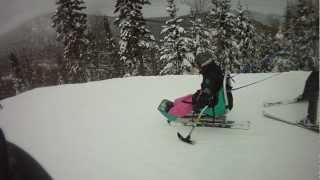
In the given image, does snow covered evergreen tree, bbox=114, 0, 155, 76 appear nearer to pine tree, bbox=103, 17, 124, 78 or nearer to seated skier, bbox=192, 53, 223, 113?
pine tree, bbox=103, 17, 124, 78

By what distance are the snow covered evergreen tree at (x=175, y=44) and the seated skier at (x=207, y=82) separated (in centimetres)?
11

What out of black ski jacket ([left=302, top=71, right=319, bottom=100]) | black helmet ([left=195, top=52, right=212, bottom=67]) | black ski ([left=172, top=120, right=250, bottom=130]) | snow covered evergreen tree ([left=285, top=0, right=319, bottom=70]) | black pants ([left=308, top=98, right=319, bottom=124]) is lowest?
black ski ([left=172, top=120, right=250, bottom=130])

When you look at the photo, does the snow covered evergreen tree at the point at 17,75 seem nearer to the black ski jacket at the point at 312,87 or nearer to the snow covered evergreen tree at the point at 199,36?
the snow covered evergreen tree at the point at 199,36

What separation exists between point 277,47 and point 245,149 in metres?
0.87

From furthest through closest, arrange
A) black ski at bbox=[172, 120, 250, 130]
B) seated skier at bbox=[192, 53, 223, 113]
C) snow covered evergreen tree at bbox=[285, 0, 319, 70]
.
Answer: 1. black ski at bbox=[172, 120, 250, 130]
2. seated skier at bbox=[192, 53, 223, 113]
3. snow covered evergreen tree at bbox=[285, 0, 319, 70]

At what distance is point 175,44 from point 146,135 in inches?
33.5

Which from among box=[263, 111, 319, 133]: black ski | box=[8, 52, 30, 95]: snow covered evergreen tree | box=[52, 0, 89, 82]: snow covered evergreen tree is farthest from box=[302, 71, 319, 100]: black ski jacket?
box=[8, 52, 30, 95]: snow covered evergreen tree

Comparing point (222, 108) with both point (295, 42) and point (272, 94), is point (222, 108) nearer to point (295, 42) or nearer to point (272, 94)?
point (272, 94)

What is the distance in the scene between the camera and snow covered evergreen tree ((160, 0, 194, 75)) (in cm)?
281

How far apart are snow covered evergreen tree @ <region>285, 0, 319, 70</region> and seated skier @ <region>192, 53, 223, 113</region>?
0.63m

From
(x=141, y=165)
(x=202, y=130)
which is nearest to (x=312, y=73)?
(x=202, y=130)

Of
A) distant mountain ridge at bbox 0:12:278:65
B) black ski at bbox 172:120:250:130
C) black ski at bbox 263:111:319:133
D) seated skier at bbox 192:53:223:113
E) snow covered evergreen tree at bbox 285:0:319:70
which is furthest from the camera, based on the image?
black ski at bbox 172:120:250:130

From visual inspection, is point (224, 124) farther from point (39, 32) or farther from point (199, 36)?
point (39, 32)

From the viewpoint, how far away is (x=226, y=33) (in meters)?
2.92
